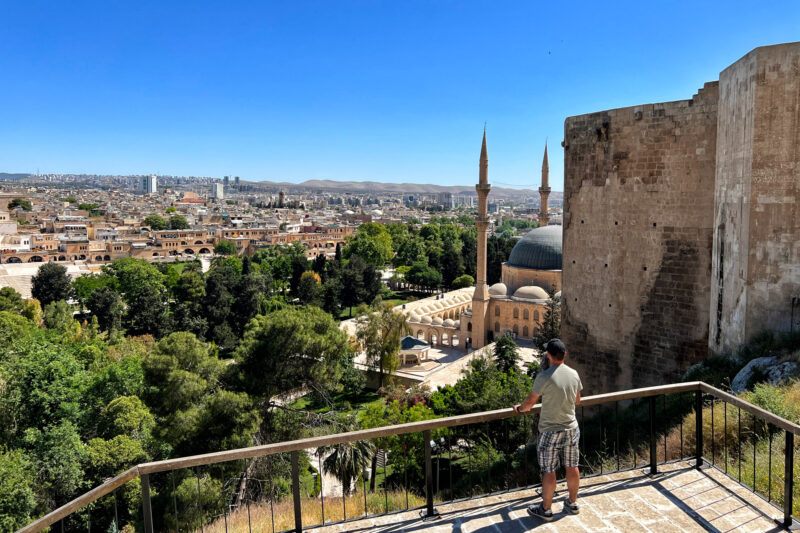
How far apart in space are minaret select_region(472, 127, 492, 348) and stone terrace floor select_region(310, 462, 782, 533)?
80.0 ft

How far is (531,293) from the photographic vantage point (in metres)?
28.8

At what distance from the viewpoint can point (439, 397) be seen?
1541 centimetres

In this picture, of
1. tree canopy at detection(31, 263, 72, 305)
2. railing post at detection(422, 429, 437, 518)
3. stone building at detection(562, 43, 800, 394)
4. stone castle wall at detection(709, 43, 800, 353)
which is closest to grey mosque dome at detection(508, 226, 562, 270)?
stone building at detection(562, 43, 800, 394)

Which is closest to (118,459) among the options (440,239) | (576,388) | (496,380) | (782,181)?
(496,380)

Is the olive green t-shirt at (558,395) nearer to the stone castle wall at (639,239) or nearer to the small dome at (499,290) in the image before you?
the stone castle wall at (639,239)

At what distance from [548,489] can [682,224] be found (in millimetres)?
5742

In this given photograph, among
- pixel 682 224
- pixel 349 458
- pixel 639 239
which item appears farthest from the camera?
pixel 349 458

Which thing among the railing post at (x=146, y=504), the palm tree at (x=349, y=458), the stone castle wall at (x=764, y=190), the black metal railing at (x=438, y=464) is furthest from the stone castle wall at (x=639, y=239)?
the railing post at (x=146, y=504)

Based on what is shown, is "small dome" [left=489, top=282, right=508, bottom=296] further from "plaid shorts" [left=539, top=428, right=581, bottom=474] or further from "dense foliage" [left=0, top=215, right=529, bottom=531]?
"plaid shorts" [left=539, top=428, right=581, bottom=474]

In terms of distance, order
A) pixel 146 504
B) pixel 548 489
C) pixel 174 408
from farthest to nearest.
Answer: pixel 174 408, pixel 548 489, pixel 146 504

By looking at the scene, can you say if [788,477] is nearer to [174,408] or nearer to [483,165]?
[174,408]

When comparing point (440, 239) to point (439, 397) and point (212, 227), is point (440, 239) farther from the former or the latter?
point (439, 397)

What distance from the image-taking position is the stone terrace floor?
3332 mm

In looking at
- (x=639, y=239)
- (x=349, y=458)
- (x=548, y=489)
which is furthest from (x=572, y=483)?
(x=349, y=458)
